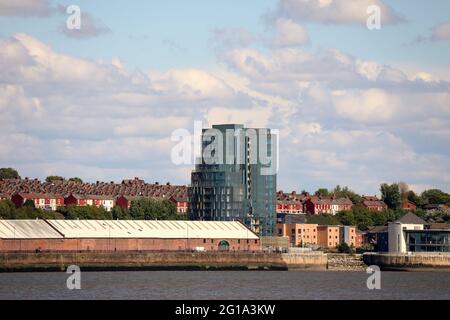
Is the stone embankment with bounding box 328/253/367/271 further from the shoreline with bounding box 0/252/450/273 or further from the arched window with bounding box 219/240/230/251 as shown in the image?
the arched window with bounding box 219/240/230/251

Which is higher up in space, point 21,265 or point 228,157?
point 228,157

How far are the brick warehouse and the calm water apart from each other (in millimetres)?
8631

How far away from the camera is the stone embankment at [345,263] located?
570 feet

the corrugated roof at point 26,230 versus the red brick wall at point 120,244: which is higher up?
the corrugated roof at point 26,230

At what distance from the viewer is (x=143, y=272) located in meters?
153

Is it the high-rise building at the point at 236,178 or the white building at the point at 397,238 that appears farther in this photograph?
the high-rise building at the point at 236,178

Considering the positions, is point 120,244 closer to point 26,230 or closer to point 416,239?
point 26,230

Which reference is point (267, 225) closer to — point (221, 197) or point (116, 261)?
point (221, 197)

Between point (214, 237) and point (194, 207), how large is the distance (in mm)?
20909

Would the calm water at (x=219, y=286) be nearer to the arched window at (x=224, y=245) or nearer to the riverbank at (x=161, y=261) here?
the riverbank at (x=161, y=261)
